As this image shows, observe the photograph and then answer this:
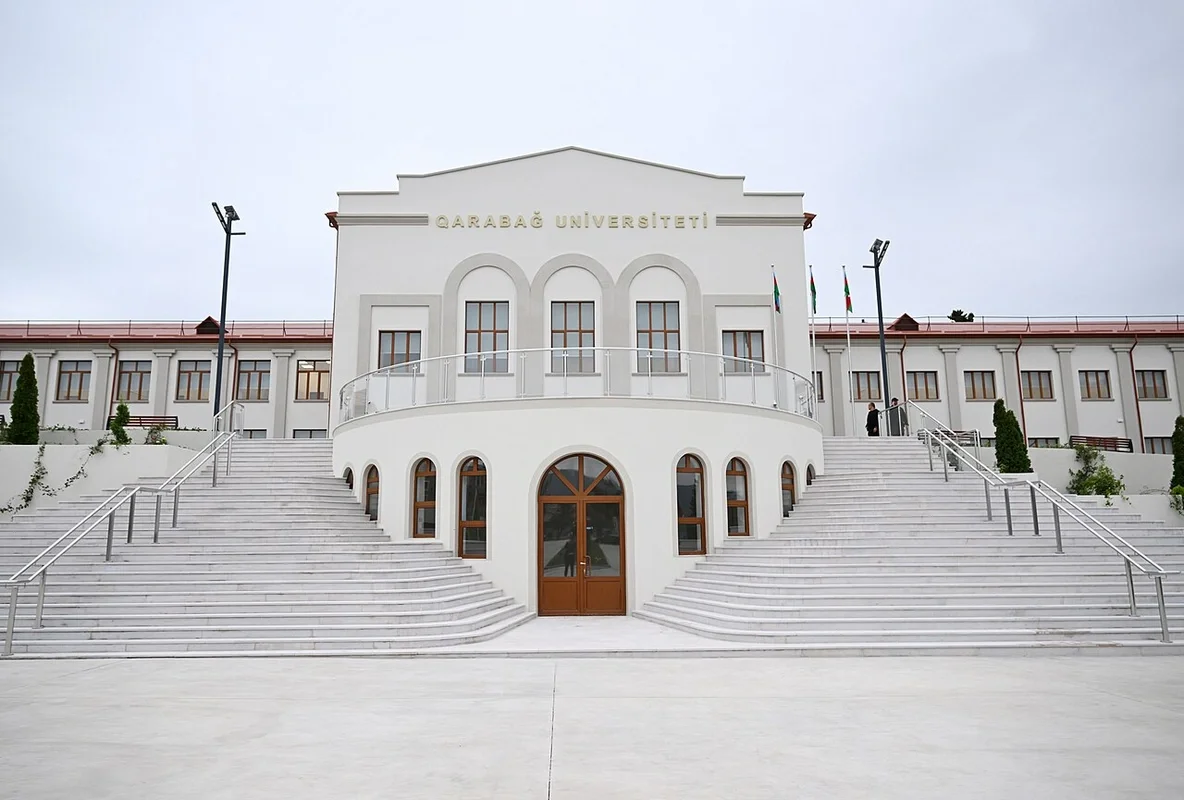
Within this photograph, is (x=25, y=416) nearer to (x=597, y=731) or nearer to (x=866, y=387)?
(x=597, y=731)

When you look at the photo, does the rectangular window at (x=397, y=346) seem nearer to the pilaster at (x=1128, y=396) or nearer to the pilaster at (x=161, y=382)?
the pilaster at (x=161, y=382)

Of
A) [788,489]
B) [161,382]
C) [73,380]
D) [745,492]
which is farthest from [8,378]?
[788,489]

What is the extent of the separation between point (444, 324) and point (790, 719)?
665 inches

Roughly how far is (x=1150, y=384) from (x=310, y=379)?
32140 millimetres

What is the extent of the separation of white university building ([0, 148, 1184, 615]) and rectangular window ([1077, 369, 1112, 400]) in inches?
2.5

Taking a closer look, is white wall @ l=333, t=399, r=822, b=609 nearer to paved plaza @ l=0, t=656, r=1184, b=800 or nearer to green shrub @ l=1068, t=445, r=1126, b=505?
paved plaza @ l=0, t=656, r=1184, b=800

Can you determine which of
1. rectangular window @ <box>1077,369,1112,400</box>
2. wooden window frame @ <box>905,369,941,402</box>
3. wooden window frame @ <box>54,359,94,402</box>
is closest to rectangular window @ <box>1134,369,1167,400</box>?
rectangular window @ <box>1077,369,1112,400</box>

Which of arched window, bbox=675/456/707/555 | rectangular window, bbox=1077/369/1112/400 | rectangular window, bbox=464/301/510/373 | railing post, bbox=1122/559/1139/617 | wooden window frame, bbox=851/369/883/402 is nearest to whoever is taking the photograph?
railing post, bbox=1122/559/1139/617

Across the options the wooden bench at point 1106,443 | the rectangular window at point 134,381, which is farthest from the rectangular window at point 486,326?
the wooden bench at point 1106,443

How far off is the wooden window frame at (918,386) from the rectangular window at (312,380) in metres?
22.0

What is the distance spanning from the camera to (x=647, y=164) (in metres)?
23.3

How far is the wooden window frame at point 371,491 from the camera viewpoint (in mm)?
18109

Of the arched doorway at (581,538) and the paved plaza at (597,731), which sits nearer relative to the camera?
the paved plaza at (597,731)

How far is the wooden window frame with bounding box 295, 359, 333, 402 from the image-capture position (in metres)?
30.8
